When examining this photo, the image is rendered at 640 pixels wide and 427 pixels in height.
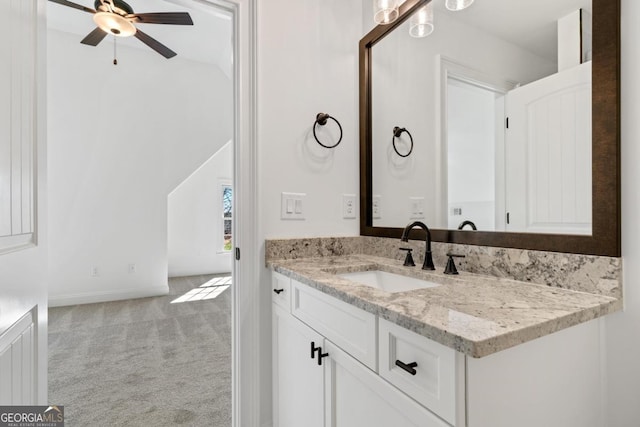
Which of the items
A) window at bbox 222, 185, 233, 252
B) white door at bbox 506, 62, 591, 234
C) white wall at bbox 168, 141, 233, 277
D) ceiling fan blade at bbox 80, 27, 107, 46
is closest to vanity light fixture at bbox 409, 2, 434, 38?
white door at bbox 506, 62, 591, 234

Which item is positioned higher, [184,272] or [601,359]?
[601,359]

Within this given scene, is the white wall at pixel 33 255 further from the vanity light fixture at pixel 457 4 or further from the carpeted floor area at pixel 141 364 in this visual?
the vanity light fixture at pixel 457 4

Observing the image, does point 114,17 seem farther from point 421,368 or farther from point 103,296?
point 103,296

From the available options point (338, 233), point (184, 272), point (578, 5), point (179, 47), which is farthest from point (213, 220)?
point (578, 5)

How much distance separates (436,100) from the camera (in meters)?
1.40

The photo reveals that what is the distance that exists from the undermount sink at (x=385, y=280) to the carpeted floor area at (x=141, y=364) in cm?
106

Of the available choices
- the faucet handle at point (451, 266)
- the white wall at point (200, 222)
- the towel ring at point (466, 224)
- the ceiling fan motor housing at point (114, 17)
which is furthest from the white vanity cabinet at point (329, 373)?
→ the white wall at point (200, 222)

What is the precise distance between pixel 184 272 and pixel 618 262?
5.70m

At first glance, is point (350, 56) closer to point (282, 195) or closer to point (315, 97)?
point (315, 97)

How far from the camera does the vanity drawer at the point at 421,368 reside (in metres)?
0.58

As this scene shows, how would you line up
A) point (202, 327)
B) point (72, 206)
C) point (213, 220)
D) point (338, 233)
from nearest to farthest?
1. point (338, 233)
2. point (202, 327)
3. point (72, 206)
4. point (213, 220)

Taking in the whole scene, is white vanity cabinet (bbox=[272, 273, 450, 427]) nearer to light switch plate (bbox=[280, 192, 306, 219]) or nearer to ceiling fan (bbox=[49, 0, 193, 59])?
light switch plate (bbox=[280, 192, 306, 219])

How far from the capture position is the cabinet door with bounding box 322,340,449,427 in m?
0.67

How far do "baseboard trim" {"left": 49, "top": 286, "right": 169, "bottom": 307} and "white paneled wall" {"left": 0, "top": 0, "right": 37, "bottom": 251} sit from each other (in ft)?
11.9
